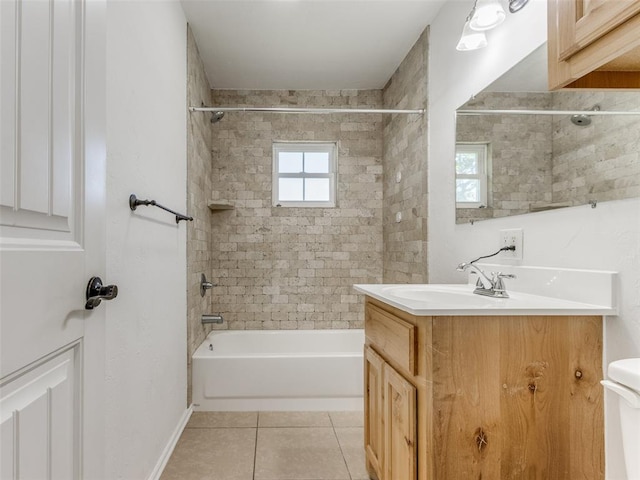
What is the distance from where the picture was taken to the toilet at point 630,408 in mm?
839

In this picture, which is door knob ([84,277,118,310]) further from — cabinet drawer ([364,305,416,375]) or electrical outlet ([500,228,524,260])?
electrical outlet ([500,228,524,260])

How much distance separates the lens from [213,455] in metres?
2.03

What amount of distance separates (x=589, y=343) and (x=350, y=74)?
2779mm

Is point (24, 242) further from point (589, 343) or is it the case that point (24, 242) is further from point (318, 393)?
point (318, 393)

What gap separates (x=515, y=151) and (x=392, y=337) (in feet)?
3.14

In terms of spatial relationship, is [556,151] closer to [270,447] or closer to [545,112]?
[545,112]

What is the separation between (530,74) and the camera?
1490 millimetres

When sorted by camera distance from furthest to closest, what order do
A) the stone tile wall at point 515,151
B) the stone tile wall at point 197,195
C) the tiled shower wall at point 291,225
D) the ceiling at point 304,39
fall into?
the tiled shower wall at point 291,225 < the stone tile wall at point 197,195 < the ceiling at point 304,39 < the stone tile wall at point 515,151

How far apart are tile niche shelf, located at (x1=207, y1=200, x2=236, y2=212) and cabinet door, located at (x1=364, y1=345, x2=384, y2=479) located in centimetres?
194

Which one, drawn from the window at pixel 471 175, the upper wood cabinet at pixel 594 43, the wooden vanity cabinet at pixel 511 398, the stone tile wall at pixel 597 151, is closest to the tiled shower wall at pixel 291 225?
the window at pixel 471 175

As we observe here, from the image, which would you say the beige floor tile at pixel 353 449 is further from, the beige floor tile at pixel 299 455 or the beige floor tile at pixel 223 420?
the beige floor tile at pixel 223 420

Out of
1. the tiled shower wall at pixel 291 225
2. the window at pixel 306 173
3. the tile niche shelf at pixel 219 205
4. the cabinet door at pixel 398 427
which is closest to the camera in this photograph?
the cabinet door at pixel 398 427

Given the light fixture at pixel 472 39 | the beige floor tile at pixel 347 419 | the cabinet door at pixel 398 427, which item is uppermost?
the light fixture at pixel 472 39

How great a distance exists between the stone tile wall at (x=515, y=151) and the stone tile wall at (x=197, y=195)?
1.82 metres
